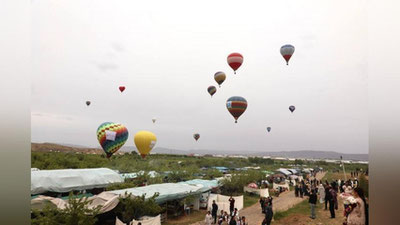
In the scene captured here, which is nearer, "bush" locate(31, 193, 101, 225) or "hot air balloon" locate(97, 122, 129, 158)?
"bush" locate(31, 193, 101, 225)

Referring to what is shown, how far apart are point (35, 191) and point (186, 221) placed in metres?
6.15

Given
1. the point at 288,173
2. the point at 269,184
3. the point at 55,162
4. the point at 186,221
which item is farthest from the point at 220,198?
the point at 288,173

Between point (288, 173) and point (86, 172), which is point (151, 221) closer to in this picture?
point (86, 172)

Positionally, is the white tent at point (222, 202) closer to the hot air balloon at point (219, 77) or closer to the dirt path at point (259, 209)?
the dirt path at point (259, 209)

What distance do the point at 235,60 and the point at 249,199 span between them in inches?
315

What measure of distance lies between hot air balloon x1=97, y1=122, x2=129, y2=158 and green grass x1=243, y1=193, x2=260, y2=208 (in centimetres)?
720

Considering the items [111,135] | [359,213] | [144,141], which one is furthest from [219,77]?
[359,213]

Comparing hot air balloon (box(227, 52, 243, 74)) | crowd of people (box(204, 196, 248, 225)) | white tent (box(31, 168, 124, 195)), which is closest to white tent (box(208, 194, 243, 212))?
crowd of people (box(204, 196, 248, 225))

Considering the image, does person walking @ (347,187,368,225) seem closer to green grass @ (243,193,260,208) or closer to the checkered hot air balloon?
green grass @ (243,193,260,208)

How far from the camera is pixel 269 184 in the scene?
21344mm

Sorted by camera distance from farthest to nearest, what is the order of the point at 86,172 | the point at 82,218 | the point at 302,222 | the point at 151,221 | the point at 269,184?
the point at 269,184, the point at 86,172, the point at 302,222, the point at 151,221, the point at 82,218

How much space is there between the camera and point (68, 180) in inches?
505

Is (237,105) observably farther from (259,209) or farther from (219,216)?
(219,216)

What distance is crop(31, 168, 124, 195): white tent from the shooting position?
1170 cm
